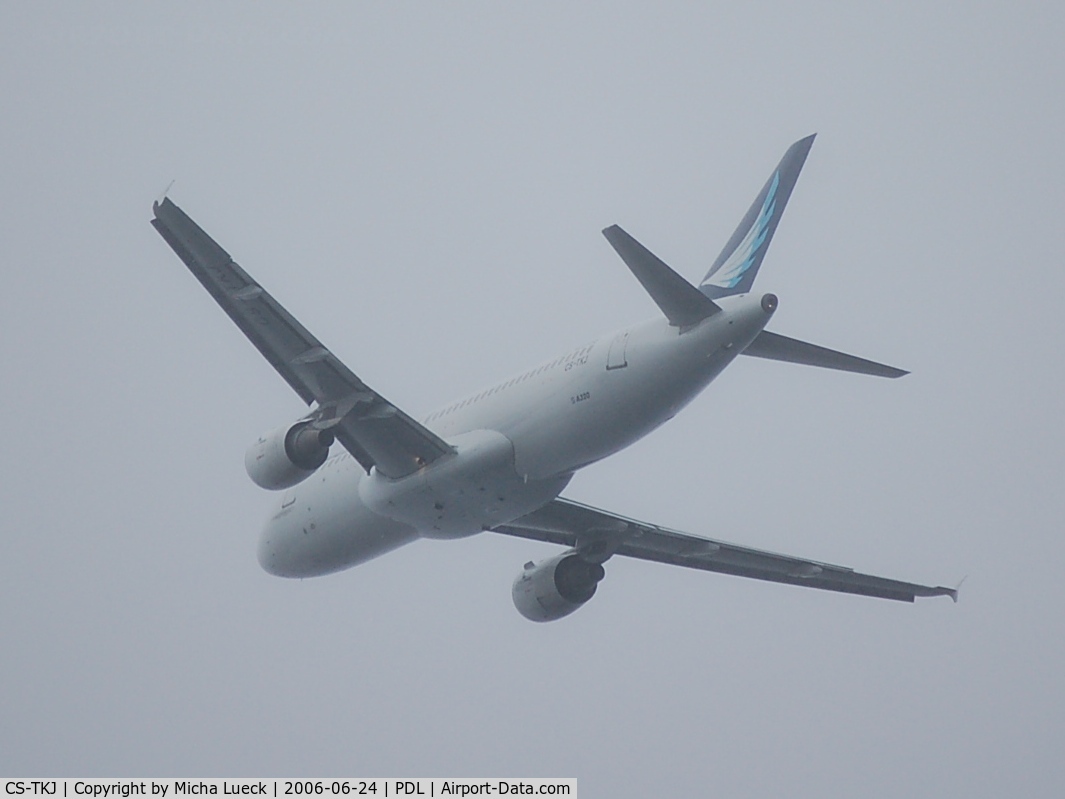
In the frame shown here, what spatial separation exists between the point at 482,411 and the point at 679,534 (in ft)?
20.8

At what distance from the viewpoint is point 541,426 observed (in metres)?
29.5

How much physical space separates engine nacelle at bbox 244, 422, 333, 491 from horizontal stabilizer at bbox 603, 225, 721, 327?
685 centimetres

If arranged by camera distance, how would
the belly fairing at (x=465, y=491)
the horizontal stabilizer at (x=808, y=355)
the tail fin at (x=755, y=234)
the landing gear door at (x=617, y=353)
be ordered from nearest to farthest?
the horizontal stabilizer at (x=808, y=355)
the landing gear door at (x=617, y=353)
the belly fairing at (x=465, y=491)
the tail fin at (x=755, y=234)

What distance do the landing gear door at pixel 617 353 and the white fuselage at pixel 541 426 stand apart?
2cm

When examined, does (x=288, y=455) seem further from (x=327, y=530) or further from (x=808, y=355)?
(x=808, y=355)

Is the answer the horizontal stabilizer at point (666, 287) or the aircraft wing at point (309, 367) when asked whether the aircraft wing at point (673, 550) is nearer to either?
the aircraft wing at point (309, 367)

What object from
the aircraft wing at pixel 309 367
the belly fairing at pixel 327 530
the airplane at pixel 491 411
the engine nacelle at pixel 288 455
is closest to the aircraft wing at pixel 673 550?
the airplane at pixel 491 411

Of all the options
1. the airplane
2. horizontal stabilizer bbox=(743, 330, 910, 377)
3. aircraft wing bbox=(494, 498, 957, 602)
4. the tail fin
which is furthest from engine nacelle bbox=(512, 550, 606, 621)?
horizontal stabilizer bbox=(743, 330, 910, 377)

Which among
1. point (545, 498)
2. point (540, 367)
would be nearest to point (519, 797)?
point (545, 498)

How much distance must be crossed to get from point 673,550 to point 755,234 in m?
8.41

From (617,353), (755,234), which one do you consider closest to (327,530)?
(617,353)

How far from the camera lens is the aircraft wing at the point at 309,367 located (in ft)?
90.6

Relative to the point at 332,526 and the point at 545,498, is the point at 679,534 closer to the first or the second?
the point at 545,498

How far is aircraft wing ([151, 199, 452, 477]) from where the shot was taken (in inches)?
1088
